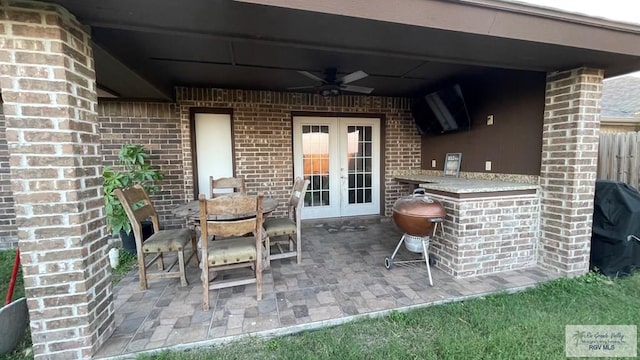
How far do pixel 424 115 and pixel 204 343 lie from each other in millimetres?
4406

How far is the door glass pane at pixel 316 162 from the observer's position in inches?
187

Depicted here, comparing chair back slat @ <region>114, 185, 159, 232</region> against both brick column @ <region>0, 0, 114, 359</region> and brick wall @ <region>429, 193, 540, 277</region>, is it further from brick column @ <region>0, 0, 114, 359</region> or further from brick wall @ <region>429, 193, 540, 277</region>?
brick wall @ <region>429, 193, 540, 277</region>

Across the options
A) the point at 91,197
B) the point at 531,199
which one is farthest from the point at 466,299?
the point at 91,197

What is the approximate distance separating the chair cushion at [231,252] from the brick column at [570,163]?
3157 mm

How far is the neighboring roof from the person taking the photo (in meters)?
5.82

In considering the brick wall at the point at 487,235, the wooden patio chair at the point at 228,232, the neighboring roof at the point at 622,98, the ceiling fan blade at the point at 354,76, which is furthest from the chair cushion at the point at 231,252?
the neighboring roof at the point at 622,98

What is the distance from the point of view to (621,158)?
10.9ft

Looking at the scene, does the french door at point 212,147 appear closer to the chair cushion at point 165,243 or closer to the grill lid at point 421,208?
the chair cushion at point 165,243

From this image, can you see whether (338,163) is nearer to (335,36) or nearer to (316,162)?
(316,162)

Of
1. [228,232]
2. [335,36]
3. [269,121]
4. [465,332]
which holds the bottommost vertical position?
[465,332]

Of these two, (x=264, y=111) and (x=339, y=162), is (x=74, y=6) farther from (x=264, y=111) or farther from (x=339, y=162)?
(x=339, y=162)

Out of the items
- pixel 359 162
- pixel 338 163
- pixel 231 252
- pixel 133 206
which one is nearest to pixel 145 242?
pixel 133 206

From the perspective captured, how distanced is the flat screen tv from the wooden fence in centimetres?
170

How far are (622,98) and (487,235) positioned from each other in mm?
7841
